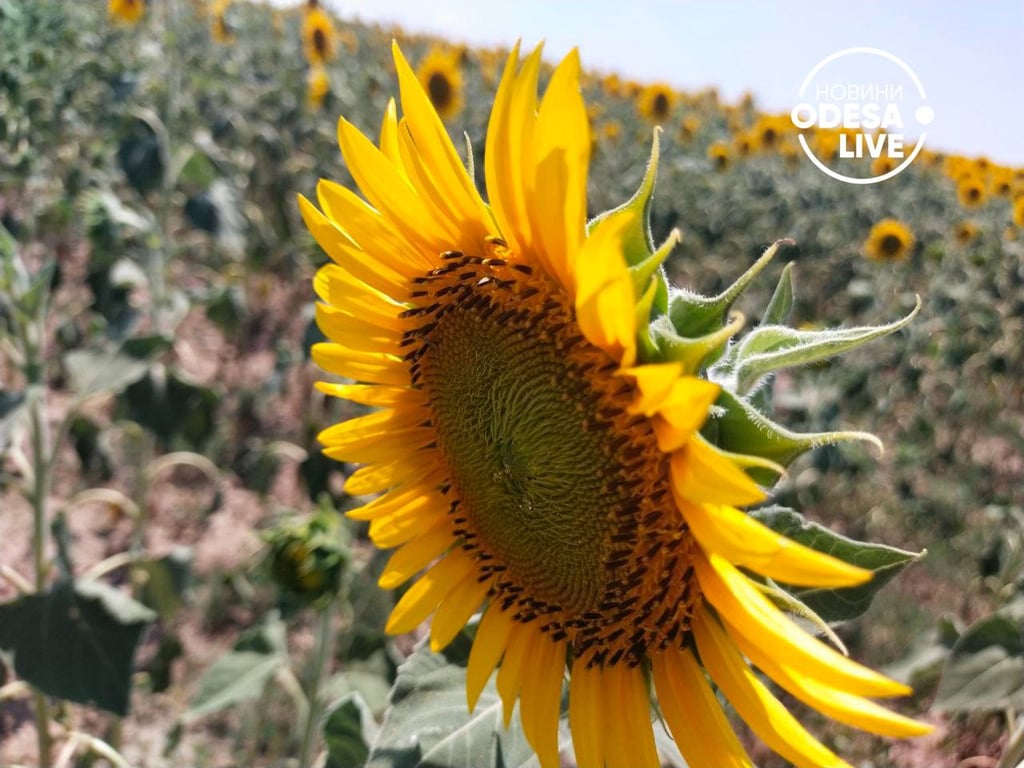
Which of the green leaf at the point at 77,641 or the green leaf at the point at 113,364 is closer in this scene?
the green leaf at the point at 77,641

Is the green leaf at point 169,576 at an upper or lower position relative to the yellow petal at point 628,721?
lower

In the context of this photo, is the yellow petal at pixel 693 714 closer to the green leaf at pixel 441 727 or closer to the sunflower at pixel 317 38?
the green leaf at pixel 441 727

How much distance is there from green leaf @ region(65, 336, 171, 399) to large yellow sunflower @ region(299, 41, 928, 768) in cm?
108

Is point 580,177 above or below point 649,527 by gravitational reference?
above

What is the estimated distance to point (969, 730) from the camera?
3139mm

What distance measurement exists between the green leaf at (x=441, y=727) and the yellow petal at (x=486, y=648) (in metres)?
0.05

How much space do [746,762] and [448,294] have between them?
58 cm

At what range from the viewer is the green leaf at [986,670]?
160cm

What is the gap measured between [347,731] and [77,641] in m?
0.73

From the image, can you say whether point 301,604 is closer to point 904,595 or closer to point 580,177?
point 580,177

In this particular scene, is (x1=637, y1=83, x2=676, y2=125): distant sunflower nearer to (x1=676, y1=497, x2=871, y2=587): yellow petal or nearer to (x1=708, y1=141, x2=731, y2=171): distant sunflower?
(x1=708, y1=141, x2=731, y2=171): distant sunflower

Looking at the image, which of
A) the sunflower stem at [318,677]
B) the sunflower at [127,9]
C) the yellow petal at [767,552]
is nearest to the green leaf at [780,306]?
the yellow petal at [767,552]

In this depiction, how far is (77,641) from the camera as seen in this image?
5.60 ft

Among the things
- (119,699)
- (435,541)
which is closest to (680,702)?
(435,541)
